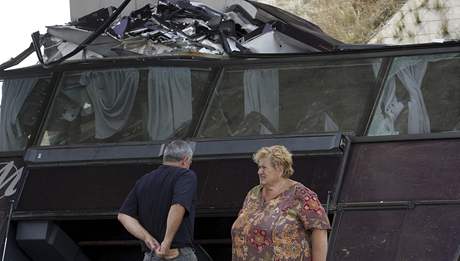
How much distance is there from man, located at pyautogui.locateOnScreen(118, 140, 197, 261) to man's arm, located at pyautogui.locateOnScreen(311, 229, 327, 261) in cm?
97

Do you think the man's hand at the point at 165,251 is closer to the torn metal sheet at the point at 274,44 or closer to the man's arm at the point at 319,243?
the man's arm at the point at 319,243

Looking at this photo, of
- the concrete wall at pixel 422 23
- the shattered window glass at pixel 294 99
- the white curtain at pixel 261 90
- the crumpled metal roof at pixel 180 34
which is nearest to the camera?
the shattered window glass at pixel 294 99

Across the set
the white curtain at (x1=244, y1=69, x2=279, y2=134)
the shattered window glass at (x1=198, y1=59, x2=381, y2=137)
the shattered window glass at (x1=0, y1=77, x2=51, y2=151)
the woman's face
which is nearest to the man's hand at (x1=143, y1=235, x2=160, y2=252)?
the woman's face

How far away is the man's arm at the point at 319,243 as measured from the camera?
5.34m

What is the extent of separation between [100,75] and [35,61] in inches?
30.1

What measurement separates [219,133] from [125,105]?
945 millimetres

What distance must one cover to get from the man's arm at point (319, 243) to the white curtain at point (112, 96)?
3153mm

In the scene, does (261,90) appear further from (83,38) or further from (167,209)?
(167,209)

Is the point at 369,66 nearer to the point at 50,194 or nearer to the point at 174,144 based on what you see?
the point at 174,144

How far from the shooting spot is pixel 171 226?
5887mm

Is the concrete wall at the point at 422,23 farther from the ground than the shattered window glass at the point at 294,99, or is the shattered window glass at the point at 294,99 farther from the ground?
the concrete wall at the point at 422,23

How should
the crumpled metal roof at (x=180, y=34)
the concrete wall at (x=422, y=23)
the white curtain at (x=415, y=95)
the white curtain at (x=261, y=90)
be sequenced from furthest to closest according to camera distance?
the concrete wall at (x=422, y=23), the crumpled metal roof at (x=180, y=34), the white curtain at (x=261, y=90), the white curtain at (x=415, y=95)

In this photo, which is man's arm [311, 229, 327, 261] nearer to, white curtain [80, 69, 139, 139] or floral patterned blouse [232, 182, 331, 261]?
floral patterned blouse [232, 182, 331, 261]

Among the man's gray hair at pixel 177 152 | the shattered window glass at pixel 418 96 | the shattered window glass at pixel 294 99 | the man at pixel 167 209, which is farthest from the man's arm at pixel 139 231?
the shattered window glass at pixel 418 96
